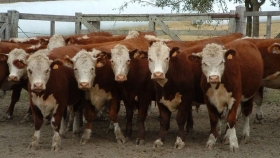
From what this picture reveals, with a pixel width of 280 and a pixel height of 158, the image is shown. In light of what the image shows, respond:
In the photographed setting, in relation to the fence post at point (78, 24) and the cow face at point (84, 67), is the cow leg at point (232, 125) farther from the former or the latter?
the fence post at point (78, 24)

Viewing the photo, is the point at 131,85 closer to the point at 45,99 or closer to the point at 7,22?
the point at 45,99

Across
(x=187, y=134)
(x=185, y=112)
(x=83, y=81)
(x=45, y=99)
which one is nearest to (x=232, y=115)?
(x=185, y=112)

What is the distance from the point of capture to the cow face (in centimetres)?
838

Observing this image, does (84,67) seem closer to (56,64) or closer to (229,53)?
(56,64)

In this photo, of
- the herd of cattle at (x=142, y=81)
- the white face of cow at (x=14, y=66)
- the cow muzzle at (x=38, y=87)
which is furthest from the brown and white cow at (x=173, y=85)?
the white face of cow at (x=14, y=66)

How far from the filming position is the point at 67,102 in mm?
8672

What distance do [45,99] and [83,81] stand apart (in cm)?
64

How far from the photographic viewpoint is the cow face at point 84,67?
330 inches

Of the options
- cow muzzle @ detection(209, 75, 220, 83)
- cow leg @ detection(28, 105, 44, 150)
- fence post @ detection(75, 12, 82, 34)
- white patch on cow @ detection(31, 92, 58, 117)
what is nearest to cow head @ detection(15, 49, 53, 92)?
white patch on cow @ detection(31, 92, 58, 117)

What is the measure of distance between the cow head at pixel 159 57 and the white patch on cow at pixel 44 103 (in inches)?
63.2

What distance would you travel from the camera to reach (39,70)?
26.5 ft

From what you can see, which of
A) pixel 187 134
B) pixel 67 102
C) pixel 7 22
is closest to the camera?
pixel 67 102

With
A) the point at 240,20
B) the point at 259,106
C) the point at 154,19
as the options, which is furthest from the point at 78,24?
the point at 259,106

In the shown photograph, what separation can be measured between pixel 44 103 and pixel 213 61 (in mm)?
2648
